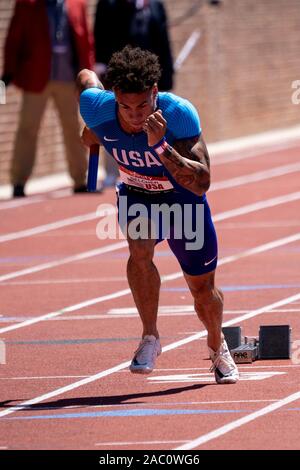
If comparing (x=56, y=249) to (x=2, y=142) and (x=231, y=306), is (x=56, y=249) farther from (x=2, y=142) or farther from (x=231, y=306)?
(x=2, y=142)

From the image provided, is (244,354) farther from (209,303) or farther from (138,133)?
(138,133)


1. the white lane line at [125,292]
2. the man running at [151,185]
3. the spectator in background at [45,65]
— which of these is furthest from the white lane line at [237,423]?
the spectator in background at [45,65]

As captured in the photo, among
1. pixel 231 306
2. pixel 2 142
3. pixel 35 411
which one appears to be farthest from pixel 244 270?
pixel 2 142

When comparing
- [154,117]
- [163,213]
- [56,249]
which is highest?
[154,117]

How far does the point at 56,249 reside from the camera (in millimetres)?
15625

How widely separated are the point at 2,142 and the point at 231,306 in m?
9.60

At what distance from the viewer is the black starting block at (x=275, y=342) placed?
9558 mm

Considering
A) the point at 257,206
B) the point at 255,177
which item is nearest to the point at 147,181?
the point at 257,206

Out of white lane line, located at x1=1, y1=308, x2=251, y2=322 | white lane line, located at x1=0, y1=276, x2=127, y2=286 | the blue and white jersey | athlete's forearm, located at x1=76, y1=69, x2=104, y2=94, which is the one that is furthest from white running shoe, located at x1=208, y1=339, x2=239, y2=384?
white lane line, located at x1=0, y1=276, x2=127, y2=286

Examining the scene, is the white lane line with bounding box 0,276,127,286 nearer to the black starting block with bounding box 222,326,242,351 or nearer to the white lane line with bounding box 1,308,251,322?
the white lane line with bounding box 1,308,251,322

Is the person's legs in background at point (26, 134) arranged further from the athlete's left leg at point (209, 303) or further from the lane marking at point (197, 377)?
the athlete's left leg at point (209, 303)

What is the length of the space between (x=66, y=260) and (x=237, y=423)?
23.5 feet

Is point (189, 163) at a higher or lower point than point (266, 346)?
higher

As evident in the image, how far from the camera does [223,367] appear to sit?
9.01m
